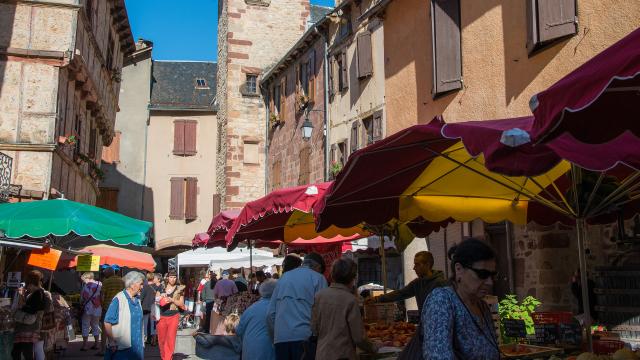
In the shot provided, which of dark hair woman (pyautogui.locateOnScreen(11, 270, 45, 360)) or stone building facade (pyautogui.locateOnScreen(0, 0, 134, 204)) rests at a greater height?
stone building facade (pyautogui.locateOnScreen(0, 0, 134, 204))

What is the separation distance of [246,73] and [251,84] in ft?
1.72

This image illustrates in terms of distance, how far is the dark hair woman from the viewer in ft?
31.7

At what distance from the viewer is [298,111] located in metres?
24.8

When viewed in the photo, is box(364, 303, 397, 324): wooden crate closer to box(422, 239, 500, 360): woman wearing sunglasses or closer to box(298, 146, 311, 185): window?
box(422, 239, 500, 360): woman wearing sunglasses

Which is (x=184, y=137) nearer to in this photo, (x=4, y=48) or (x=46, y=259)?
(x=4, y=48)

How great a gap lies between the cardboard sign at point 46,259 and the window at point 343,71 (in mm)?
11235

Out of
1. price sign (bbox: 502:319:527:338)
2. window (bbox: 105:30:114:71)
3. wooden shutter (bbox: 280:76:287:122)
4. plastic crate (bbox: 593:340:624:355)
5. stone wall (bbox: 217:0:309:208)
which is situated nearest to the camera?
plastic crate (bbox: 593:340:624:355)

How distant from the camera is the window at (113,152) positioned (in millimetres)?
34375

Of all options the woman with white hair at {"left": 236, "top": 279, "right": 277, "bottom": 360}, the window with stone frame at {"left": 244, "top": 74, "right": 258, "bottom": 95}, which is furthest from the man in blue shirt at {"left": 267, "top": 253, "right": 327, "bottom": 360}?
the window with stone frame at {"left": 244, "top": 74, "right": 258, "bottom": 95}

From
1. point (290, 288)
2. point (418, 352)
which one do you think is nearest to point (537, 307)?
point (290, 288)

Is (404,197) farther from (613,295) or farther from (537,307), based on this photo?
(537,307)

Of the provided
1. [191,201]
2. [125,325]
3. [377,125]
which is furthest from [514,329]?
[191,201]

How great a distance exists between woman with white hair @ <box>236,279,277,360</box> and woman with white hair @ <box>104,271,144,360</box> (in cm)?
114

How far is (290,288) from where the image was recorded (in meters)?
6.39
